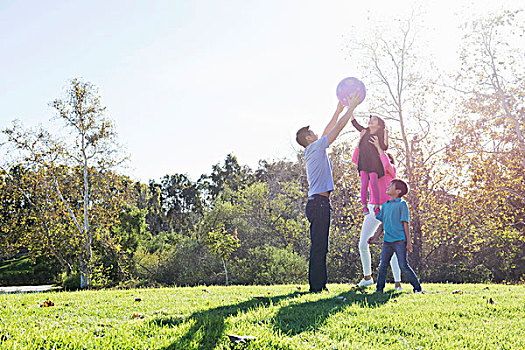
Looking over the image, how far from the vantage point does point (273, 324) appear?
2783 millimetres

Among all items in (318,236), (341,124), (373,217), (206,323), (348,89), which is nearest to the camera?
(206,323)

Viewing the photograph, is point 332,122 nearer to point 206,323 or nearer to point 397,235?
point 397,235

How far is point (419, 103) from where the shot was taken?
13883 millimetres

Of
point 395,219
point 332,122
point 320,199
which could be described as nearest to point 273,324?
point 320,199

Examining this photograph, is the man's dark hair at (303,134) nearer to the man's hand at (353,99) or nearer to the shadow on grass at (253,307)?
the man's hand at (353,99)

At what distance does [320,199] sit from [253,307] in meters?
1.81

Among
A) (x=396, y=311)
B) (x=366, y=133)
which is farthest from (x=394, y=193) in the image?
(x=396, y=311)

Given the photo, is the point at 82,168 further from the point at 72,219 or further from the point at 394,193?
the point at 394,193

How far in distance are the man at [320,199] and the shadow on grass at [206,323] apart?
1.09m

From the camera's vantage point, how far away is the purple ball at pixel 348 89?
514cm

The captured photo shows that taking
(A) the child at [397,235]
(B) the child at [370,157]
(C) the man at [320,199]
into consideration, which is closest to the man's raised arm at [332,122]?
(C) the man at [320,199]

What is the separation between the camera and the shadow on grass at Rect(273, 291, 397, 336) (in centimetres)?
275

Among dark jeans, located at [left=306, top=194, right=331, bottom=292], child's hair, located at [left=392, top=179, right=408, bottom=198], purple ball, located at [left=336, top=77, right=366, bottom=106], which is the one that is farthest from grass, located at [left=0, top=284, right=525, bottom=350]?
purple ball, located at [left=336, top=77, right=366, bottom=106]

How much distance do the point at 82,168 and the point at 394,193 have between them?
12.8 meters
